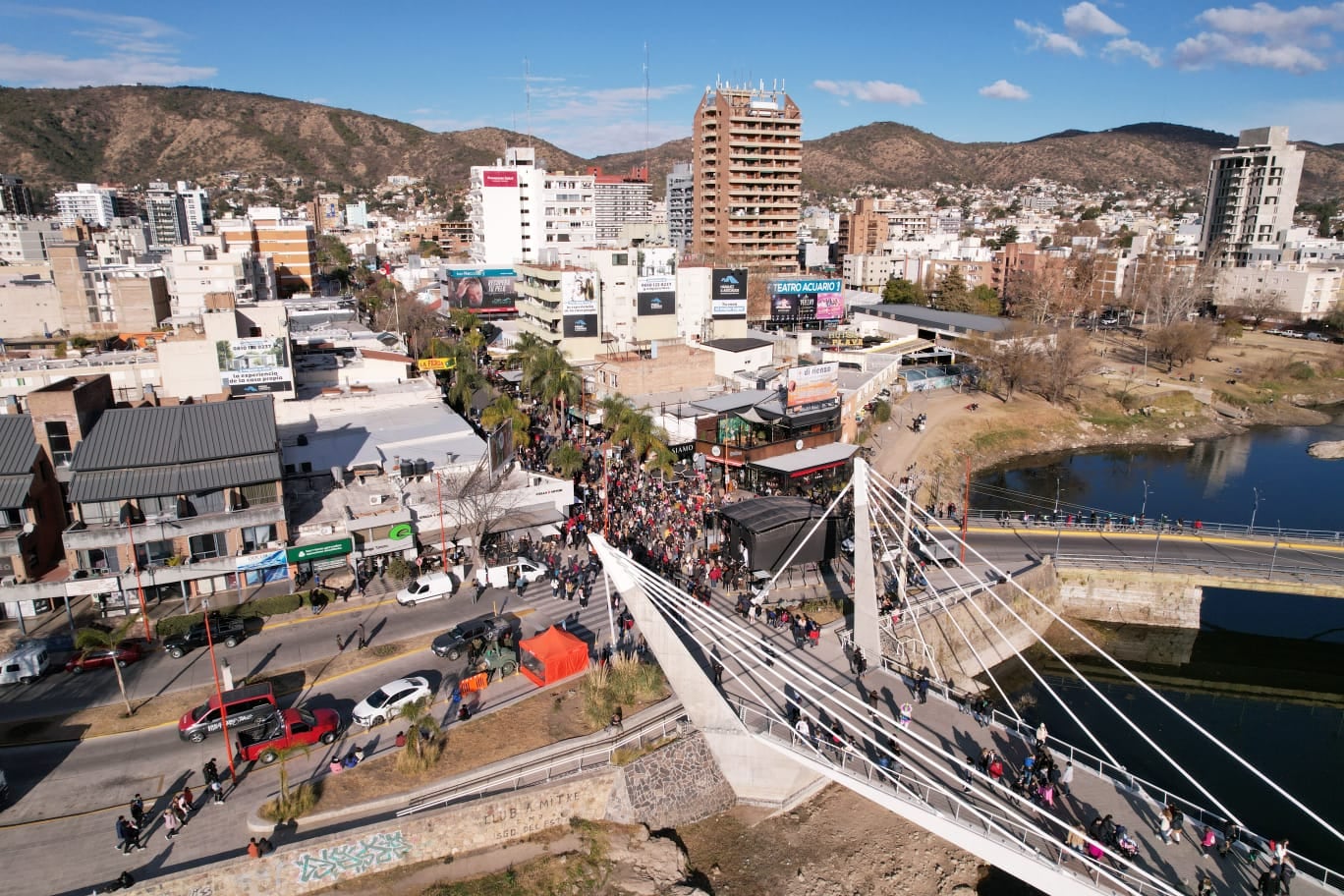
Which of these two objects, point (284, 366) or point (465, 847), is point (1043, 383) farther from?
point (465, 847)

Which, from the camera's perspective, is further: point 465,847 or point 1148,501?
point 1148,501

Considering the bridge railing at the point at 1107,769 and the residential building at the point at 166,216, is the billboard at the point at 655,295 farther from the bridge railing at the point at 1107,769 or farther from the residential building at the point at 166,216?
the residential building at the point at 166,216

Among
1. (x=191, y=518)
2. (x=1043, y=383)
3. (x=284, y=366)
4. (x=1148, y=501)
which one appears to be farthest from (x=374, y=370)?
(x=1043, y=383)

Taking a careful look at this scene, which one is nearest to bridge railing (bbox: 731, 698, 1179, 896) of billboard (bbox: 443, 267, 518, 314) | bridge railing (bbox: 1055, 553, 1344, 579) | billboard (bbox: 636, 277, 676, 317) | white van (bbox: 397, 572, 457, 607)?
white van (bbox: 397, 572, 457, 607)

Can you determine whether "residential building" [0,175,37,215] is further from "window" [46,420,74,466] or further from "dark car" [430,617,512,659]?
"dark car" [430,617,512,659]

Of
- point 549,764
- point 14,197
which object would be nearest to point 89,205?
point 14,197

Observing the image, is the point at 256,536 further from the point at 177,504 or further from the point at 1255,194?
the point at 1255,194
